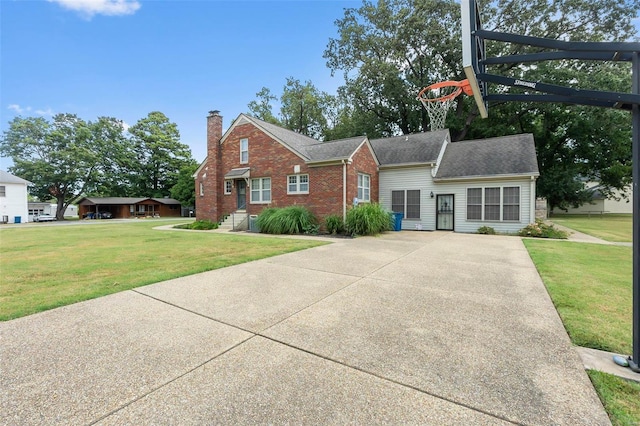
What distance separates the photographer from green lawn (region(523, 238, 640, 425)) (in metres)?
Result: 2.10

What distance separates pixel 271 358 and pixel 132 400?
1.10 m

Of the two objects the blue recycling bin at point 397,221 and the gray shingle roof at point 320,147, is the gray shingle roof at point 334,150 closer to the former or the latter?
the gray shingle roof at point 320,147

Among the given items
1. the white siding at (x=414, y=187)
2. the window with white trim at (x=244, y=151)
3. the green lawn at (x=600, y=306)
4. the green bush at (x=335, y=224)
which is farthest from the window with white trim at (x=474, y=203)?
the window with white trim at (x=244, y=151)

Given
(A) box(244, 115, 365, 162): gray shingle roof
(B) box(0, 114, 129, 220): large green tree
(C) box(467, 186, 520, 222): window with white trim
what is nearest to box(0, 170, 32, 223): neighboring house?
(B) box(0, 114, 129, 220): large green tree

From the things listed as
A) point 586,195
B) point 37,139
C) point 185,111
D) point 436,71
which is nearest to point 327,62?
point 436,71

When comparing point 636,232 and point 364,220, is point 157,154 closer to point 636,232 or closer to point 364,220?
point 364,220

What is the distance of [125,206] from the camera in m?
43.6

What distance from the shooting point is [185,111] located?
84.2ft

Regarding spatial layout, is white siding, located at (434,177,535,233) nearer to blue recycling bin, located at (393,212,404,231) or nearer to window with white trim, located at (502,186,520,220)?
window with white trim, located at (502,186,520,220)

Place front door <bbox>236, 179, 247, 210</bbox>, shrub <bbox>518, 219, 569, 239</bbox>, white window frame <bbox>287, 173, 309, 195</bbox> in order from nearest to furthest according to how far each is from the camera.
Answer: shrub <bbox>518, 219, 569, 239</bbox>
white window frame <bbox>287, 173, 309, 195</bbox>
front door <bbox>236, 179, 247, 210</bbox>

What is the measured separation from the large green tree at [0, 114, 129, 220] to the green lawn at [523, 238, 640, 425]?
5181 centimetres

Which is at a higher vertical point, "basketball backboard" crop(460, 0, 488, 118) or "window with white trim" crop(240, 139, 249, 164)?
"window with white trim" crop(240, 139, 249, 164)

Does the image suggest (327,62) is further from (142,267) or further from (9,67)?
(142,267)

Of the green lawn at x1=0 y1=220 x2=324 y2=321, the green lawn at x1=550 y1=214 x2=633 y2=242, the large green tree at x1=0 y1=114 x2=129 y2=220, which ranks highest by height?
the large green tree at x1=0 y1=114 x2=129 y2=220
